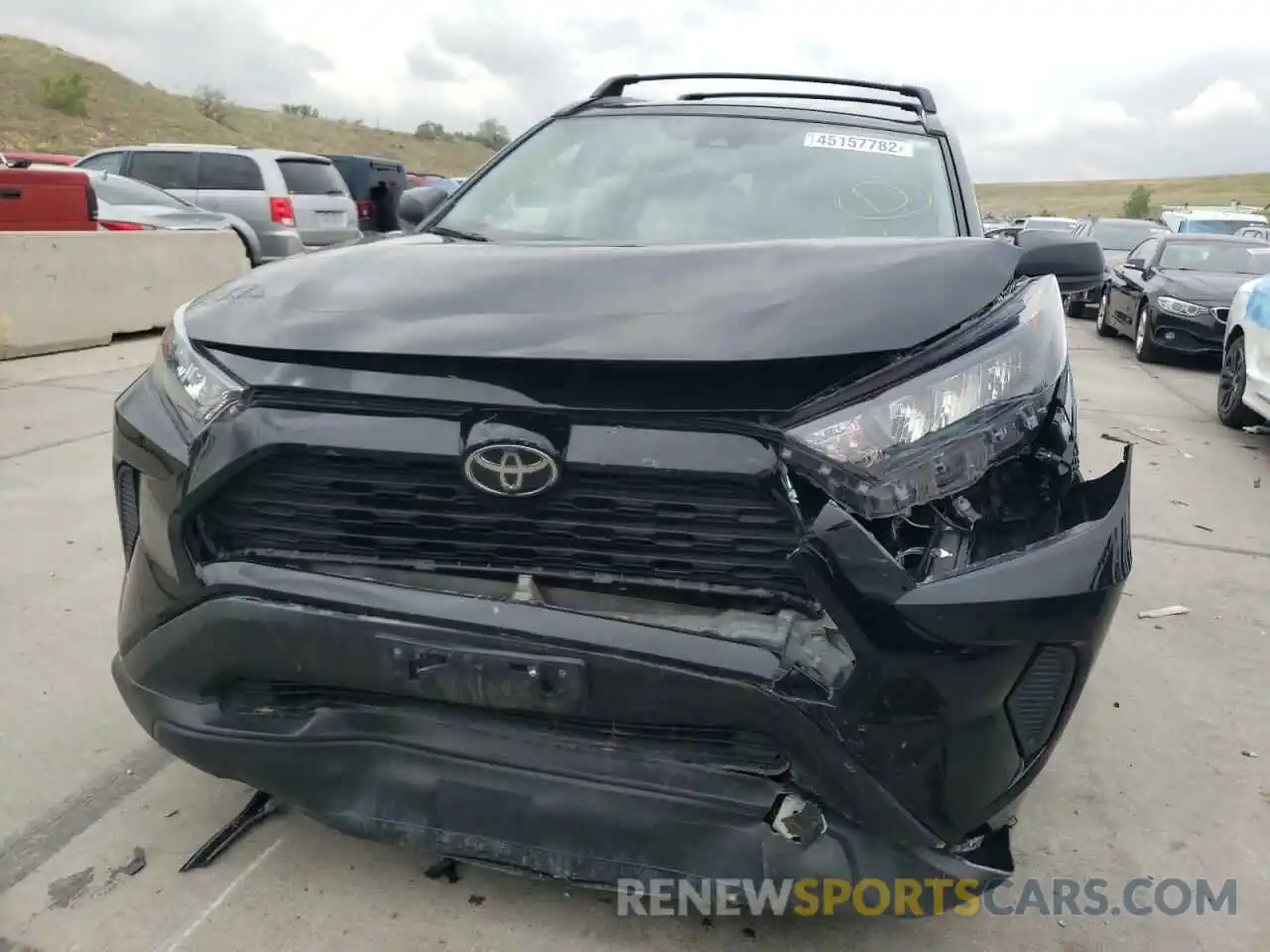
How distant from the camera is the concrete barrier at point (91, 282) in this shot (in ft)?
26.0

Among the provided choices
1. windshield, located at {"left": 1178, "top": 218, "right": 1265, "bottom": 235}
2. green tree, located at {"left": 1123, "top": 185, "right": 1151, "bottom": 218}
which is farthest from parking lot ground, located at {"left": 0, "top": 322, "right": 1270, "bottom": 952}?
green tree, located at {"left": 1123, "top": 185, "right": 1151, "bottom": 218}

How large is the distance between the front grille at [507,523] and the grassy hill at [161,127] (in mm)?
39653

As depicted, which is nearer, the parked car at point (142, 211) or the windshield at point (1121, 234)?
the parked car at point (142, 211)

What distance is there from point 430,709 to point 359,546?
32cm

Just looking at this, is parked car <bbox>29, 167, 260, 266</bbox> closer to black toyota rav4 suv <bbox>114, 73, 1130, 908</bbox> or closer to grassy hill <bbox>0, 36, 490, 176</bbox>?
black toyota rav4 suv <bbox>114, 73, 1130, 908</bbox>

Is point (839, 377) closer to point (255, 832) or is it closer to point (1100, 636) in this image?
point (1100, 636)

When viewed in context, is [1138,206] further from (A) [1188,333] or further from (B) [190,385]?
(B) [190,385]

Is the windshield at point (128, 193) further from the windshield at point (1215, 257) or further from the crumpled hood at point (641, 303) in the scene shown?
the windshield at point (1215, 257)

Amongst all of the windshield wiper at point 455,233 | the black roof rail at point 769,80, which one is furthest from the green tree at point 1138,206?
the windshield wiper at point 455,233

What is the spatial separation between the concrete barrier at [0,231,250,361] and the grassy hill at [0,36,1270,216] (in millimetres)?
31834

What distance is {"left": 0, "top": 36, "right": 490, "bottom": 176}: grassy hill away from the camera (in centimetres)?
4056

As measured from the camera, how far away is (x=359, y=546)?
185 centimetres

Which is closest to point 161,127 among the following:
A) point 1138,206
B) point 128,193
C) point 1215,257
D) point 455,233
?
point 128,193

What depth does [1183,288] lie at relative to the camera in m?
11.0
